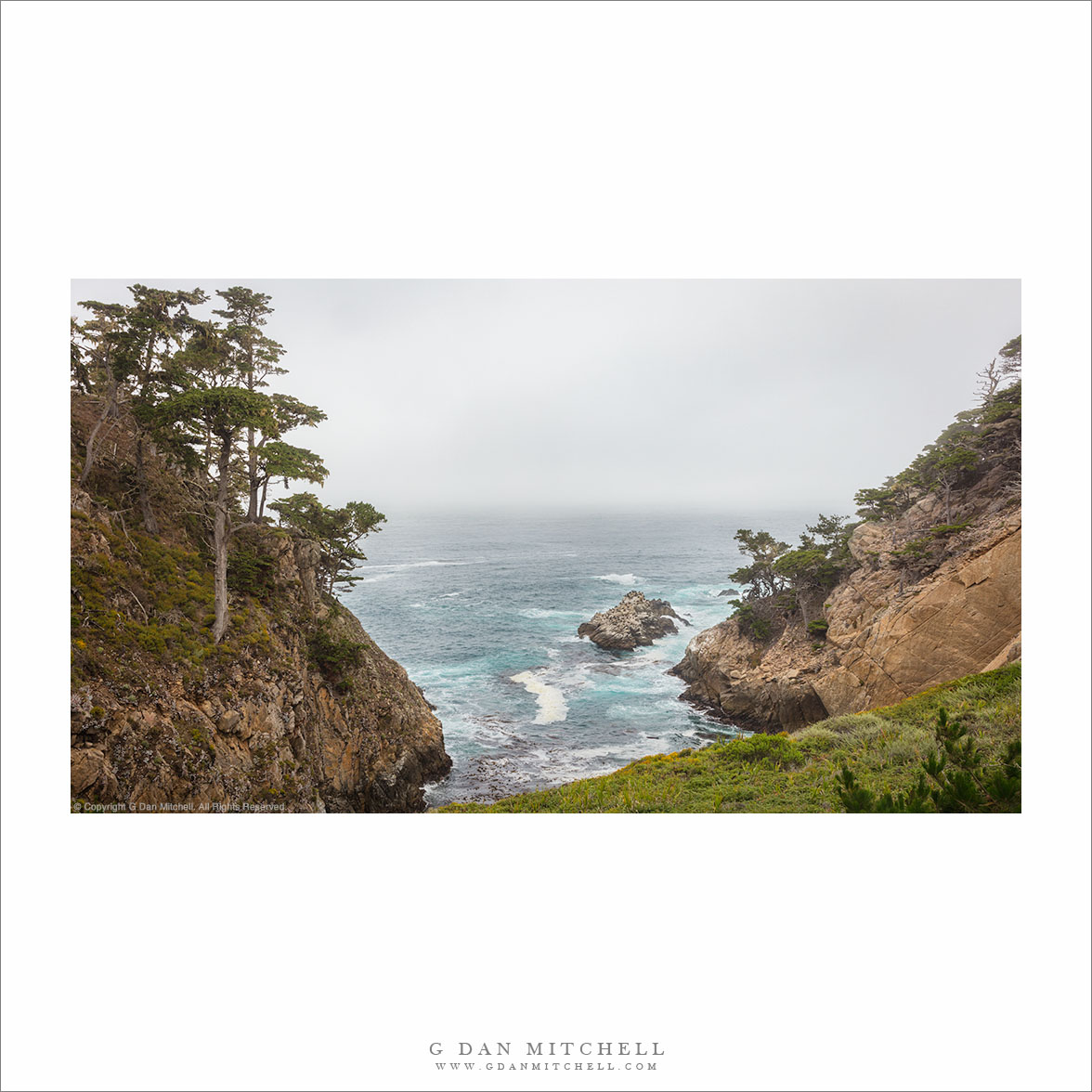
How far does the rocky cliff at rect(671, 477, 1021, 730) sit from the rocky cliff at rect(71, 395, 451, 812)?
4.12 m

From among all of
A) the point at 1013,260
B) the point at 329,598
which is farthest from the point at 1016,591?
the point at 329,598

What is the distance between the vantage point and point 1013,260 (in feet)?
11.6

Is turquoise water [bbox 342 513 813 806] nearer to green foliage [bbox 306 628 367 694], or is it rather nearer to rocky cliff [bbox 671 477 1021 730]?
green foliage [bbox 306 628 367 694]

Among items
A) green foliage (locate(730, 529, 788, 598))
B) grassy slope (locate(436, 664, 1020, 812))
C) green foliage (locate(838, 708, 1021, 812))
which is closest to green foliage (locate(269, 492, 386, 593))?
grassy slope (locate(436, 664, 1020, 812))

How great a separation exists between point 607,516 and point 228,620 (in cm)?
422

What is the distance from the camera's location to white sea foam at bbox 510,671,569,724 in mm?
5535

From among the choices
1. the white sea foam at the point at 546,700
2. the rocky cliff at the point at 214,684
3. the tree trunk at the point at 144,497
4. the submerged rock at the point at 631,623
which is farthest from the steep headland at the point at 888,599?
the tree trunk at the point at 144,497

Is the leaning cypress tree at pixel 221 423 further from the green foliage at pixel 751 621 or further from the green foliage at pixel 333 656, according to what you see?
the green foliage at pixel 751 621

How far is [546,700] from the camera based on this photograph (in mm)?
5660

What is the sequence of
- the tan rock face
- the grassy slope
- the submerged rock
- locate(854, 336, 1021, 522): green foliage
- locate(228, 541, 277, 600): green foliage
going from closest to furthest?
the tan rock face
the grassy slope
locate(854, 336, 1021, 522): green foliage
locate(228, 541, 277, 600): green foliage
the submerged rock

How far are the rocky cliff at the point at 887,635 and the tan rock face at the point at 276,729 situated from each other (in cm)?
382

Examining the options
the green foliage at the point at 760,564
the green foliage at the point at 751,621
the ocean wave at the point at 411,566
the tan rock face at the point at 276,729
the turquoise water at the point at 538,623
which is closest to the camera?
the tan rock face at the point at 276,729

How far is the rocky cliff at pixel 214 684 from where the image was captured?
3613mm

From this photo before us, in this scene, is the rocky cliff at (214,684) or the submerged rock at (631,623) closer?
the rocky cliff at (214,684)
